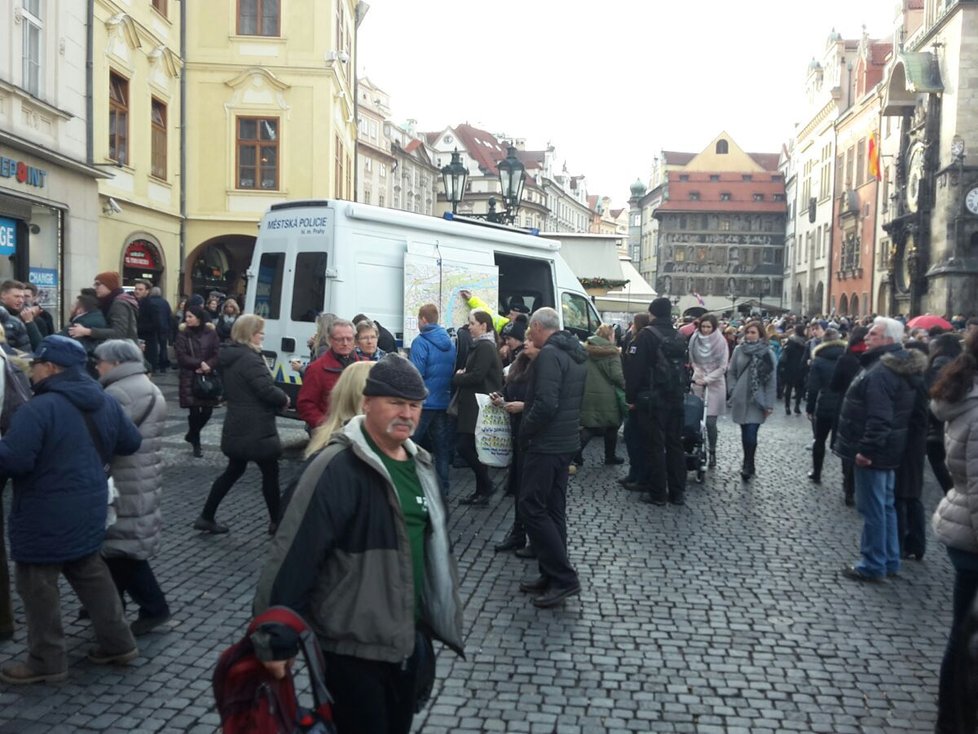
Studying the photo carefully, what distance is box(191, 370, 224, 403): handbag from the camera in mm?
10719

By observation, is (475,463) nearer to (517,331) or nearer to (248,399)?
(517,331)

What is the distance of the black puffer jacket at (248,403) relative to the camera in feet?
24.1

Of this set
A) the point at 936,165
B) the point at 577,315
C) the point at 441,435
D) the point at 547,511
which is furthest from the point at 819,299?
the point at 547,511

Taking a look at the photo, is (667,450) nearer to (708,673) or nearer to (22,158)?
(708,673)

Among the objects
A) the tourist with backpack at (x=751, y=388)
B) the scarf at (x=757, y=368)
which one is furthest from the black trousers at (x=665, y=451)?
the scarf at (x=757, y=368)

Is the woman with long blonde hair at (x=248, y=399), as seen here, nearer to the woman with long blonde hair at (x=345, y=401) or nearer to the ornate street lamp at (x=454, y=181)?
the woman with long blonde hair at (x=345, y=401)

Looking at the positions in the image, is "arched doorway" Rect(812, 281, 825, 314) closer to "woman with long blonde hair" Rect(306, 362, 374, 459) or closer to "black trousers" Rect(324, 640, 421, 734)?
"woman with long blonde hair" Rect(306, 362, 374, 459)

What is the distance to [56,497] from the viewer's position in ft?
15.1

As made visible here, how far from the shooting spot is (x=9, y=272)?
15.6m

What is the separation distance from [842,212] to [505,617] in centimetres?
5561

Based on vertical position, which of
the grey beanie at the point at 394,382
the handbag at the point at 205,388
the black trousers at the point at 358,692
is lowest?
the black trousers at the point at 358,692

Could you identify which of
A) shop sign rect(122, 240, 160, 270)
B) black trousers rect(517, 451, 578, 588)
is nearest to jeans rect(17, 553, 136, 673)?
black trousers rect(517, 451, 578, 588)

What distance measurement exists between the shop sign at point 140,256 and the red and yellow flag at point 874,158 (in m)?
36.4

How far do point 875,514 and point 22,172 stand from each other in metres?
13.6
